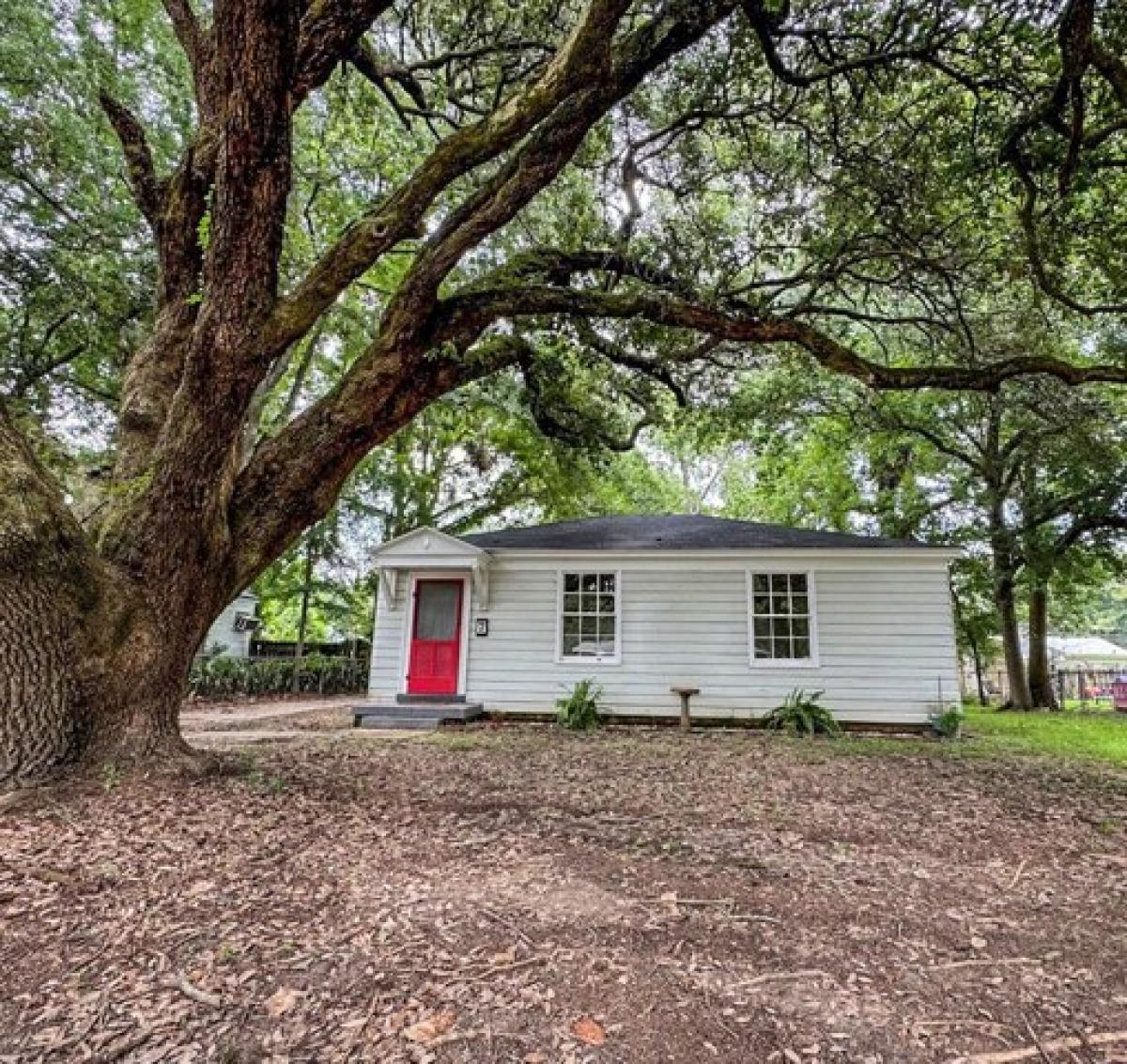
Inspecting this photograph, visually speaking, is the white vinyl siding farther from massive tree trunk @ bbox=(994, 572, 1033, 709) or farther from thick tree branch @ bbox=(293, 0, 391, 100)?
thick tree branch @ bbox=(293, 0, 391, 100)

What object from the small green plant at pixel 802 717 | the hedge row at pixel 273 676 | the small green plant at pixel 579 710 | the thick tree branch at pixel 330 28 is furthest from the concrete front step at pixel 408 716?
the thick tree branch at pixel 330 28

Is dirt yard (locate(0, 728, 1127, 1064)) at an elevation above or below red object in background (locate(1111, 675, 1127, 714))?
below

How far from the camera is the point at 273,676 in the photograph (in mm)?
14453

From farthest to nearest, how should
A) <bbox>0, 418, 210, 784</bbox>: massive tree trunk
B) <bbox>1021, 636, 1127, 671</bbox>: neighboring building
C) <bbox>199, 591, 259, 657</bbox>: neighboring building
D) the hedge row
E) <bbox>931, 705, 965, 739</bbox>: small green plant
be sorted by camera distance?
<bbox>1021, 636, 1127, 671</bbox>: neighboring building, <bbox>199, 591, 259, 657</bbox>: neighboring building, the hedge row, <bbox>931, 705, 965, 739</bbox>: small green plant, <bbox>0, 418, 210, 784</bbox>: massive tree trunk

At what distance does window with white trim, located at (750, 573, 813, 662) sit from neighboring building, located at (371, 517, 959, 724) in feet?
0.06

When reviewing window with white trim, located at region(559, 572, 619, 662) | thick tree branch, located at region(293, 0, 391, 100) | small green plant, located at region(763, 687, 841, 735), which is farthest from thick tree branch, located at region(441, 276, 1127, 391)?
window with white trim, located at region(559, 572, 619, 662)

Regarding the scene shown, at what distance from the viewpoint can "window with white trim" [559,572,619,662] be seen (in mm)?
9867

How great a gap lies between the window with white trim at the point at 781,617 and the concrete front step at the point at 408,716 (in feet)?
14.5

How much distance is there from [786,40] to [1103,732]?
10548 millimetres

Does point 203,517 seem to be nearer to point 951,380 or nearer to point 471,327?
point 471,327

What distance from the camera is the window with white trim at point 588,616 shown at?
9.87 metres

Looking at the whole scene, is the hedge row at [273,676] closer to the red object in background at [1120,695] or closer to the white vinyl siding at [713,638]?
the white vinyl siding at [713,638]

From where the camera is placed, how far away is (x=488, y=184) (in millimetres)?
4844

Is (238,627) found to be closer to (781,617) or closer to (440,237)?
(781,617)
